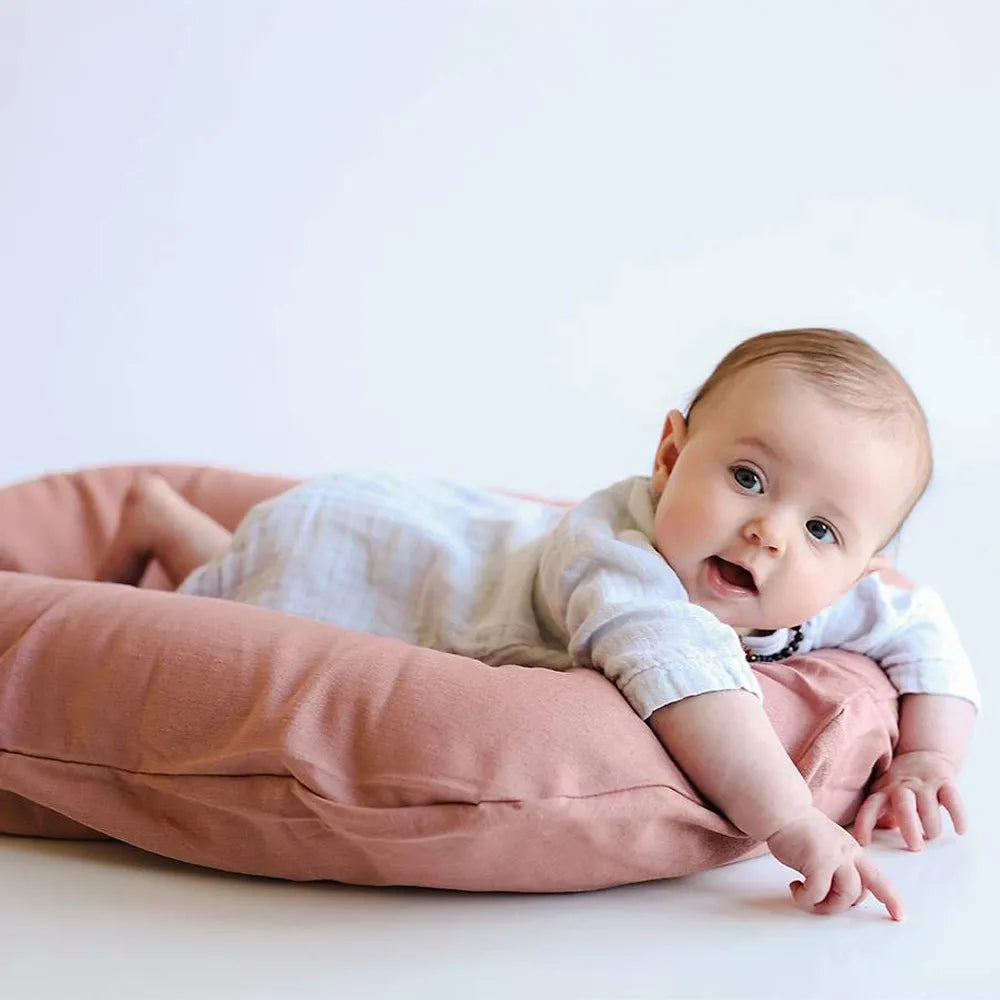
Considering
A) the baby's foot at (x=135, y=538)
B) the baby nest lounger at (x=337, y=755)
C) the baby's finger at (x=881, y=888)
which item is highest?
the baby's finger at (x=881, y=888)

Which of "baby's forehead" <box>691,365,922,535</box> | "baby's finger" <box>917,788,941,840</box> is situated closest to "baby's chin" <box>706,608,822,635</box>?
"baby's forehead" <box>691,365,922,535</box>

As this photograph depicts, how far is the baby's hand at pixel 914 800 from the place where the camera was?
1.71 metres

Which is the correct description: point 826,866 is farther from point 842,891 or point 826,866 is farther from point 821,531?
point 821,531

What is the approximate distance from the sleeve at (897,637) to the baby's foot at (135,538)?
971 mm

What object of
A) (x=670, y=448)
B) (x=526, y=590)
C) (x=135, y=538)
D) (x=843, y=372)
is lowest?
(x=135, y=538)

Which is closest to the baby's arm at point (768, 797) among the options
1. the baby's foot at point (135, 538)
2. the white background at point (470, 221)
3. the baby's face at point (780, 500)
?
the baby's face at point (780, 500)

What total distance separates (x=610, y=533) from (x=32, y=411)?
222 cm

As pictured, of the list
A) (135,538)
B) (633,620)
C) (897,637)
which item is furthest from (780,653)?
(135,538)

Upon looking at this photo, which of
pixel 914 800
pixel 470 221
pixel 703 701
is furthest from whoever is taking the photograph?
pixel 470 221

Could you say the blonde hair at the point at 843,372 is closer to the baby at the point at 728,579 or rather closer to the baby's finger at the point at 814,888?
the baby at the point at 728,579

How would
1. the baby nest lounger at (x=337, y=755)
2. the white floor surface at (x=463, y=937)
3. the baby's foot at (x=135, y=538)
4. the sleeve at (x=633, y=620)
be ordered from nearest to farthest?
the white floor surface at (x=463, y=937) → the baby nest lounger at (x=337, y=755) → the sleeve at (x=633, y=620) → the baby's foot at (x=135, y=538)

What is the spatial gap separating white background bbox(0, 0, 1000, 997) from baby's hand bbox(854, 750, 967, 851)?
172 cm

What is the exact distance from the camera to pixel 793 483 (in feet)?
5.40

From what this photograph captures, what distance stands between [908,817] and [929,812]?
0.03 meters
